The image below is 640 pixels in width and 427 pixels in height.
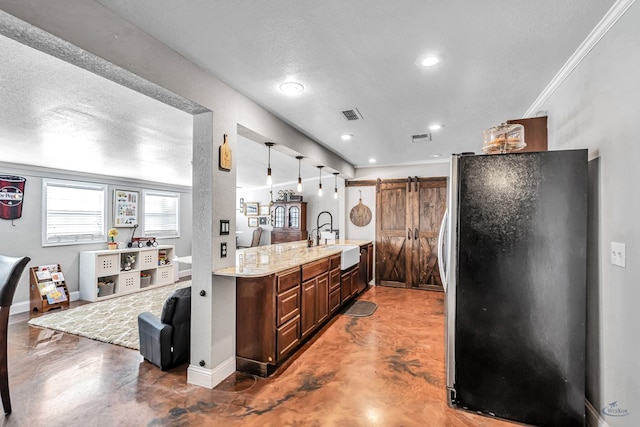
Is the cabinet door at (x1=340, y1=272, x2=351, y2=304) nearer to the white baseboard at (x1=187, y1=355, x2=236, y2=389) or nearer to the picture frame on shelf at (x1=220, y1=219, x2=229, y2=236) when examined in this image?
the white baseboard at (x1=187, y1=355, x2=236, y2=389)

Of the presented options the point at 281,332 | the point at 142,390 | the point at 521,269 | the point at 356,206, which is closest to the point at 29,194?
the point at 142,390

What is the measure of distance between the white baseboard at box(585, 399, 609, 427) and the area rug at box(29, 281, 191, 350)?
3.87m

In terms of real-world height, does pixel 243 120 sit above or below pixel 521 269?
above

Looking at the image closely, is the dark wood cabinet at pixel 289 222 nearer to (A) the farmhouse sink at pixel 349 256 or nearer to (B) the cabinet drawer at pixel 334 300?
(A) the farmhouse sink at pixel 349 256

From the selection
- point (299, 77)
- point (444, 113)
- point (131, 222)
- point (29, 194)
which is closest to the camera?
point (299, 77)

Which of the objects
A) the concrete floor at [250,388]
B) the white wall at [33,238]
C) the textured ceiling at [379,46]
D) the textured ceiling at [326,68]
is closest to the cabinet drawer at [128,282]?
the white wall at [33,238]

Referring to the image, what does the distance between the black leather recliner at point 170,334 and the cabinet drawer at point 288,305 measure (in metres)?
0.88

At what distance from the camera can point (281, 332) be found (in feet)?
8.62

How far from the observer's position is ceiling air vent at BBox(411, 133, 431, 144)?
3879mm

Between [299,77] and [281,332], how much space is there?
216cm

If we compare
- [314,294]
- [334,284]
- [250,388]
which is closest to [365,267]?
[334,284]

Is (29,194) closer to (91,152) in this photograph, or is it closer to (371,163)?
(91,152)

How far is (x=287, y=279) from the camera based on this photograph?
271 centimetres

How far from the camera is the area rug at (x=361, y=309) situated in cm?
415
